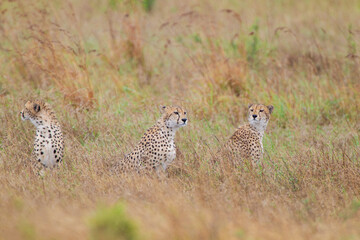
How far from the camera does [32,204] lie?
343 cm

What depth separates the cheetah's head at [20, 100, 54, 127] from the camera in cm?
468

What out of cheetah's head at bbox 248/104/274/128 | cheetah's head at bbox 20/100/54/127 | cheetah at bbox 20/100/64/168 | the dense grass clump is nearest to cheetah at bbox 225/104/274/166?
cheetah's head at bbox 248/104/274/128

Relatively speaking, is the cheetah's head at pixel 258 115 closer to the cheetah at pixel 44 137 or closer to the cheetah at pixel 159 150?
the cheetah at pixel 159 150

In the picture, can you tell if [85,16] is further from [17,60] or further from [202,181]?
[202,181]

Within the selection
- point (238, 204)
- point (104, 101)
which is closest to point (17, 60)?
point (104, 101)

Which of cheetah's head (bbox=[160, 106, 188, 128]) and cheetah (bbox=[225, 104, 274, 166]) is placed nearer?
cheetah's head (bbox=[160, 106, 188, 128])

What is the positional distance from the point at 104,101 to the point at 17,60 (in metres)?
1.38

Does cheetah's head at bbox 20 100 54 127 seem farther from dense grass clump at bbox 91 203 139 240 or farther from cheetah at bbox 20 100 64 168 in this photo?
dense grass clump at bbox 91 203 139 240

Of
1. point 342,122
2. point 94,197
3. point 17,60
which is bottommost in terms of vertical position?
point 342,122

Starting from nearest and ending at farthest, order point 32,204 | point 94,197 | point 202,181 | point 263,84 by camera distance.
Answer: point 32,204 < point 94,197 < point 202,181 < point 263,84

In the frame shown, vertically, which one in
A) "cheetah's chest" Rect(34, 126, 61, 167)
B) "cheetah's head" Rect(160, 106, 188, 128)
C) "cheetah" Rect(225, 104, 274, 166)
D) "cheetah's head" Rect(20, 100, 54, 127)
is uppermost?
"cheetah's head" Rect(20, 100, 54, 127)

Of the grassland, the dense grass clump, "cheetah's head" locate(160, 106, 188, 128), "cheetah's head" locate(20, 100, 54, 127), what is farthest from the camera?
"cheetah's head" locate(20, 100, 54, 127)

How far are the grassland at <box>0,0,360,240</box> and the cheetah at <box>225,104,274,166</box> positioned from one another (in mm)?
113

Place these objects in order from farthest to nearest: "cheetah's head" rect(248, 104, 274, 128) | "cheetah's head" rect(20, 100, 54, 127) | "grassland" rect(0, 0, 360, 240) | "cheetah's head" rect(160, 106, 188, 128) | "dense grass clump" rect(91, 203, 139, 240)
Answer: "cheetah's head" rect(248, 104, 274, 128), "cheetah's head" rect(20, 100, 54, 127), "cheetah's head" rect(160, 106, 188, 128), "grassland" rect(0, 0, 360, 240), "dense grass clump" rect(91, 203, 139, 240)
